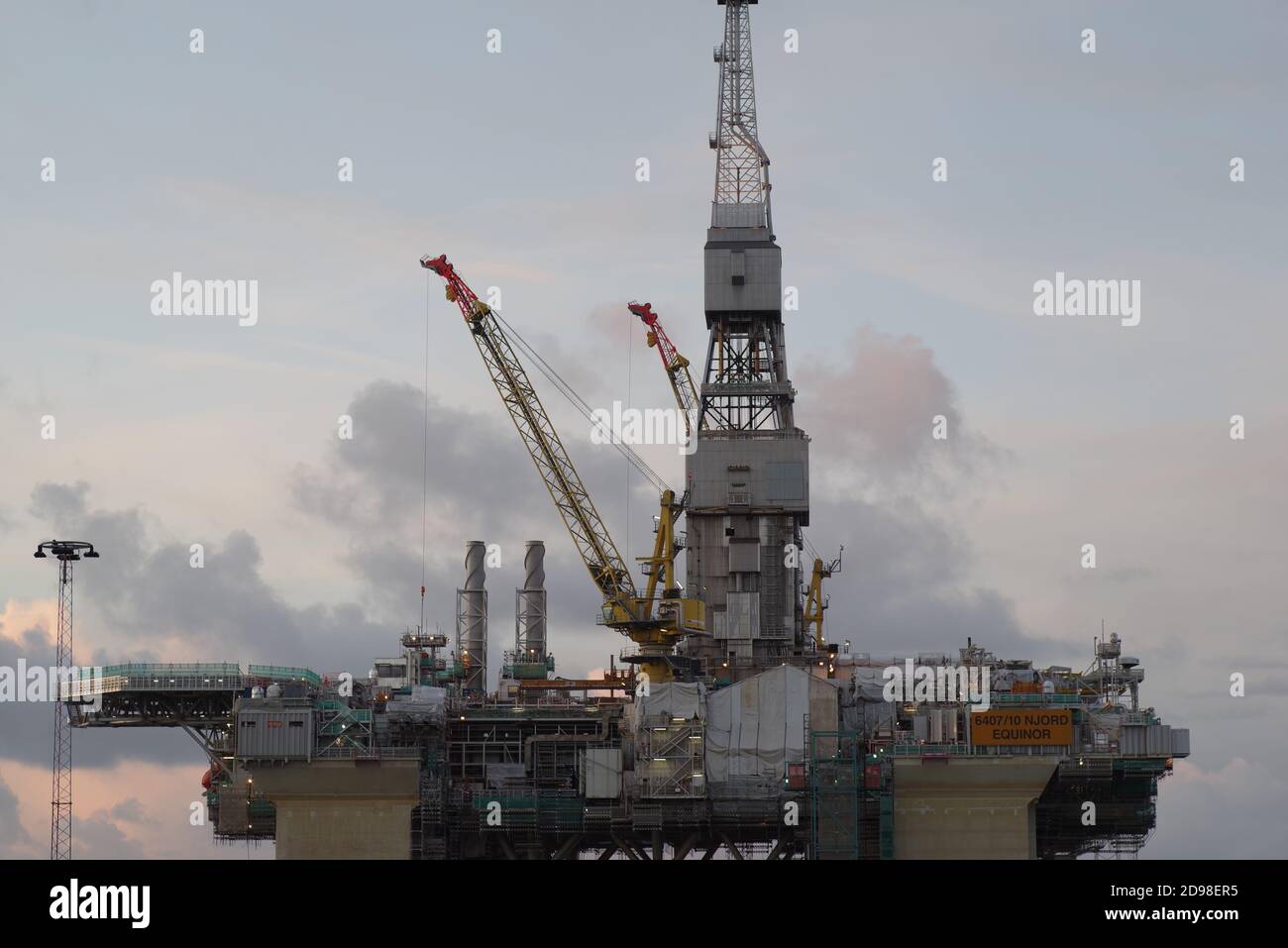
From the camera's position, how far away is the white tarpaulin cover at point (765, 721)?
137500 millimetres

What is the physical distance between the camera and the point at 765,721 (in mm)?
138250

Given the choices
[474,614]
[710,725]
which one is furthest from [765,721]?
[474,614]

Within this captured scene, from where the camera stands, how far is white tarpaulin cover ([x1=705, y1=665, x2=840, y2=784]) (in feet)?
451

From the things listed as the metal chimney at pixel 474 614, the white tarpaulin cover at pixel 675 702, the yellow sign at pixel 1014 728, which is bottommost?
the yellow sign at pixel 1014 728

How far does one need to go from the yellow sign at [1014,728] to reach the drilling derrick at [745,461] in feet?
89.4

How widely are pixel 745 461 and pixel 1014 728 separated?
36.7 meters
